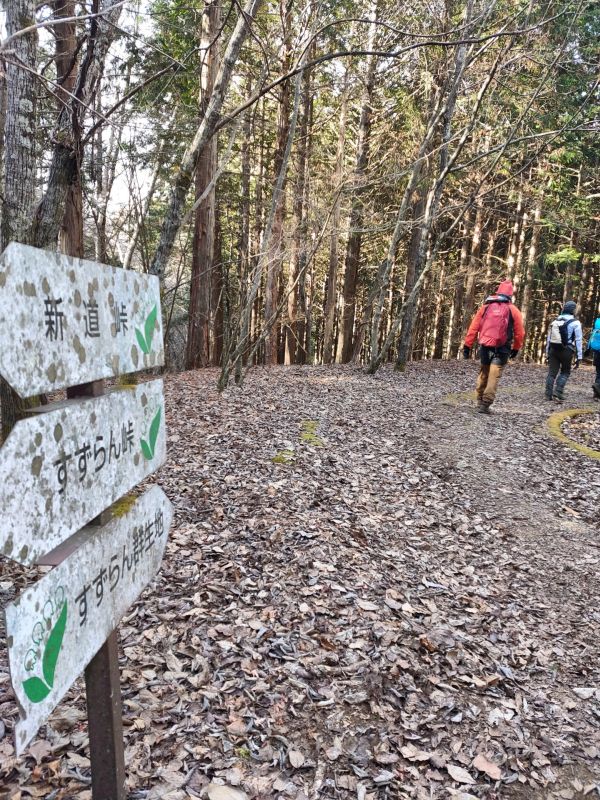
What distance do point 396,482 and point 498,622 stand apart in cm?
263

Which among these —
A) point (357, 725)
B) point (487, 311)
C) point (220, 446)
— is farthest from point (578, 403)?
point (357, 725)

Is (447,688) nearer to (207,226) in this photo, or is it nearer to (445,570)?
(445,570)

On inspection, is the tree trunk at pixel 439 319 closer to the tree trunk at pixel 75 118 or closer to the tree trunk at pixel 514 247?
the tree trunk at pixel 514 247

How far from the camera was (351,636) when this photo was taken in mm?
3648

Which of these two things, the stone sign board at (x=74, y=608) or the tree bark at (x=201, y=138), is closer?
the stone sign board at (x=74, y=608)

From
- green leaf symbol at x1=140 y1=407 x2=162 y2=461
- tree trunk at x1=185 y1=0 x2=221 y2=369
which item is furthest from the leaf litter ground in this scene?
tree trunk at x1=185 y1=0 x2=221 y2=369

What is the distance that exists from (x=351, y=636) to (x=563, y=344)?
972 cm

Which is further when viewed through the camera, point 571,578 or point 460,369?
point 460,369

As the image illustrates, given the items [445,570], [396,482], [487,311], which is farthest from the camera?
[487,311]

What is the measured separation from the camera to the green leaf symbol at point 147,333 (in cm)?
203

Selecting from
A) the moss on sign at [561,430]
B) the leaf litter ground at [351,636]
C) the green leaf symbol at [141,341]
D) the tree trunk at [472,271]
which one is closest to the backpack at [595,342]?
the moss on sign at [561,430]

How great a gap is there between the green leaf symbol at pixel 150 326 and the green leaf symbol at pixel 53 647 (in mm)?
1037

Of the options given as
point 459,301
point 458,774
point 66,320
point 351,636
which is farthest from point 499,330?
point 459,301

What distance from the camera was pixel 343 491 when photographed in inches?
237
